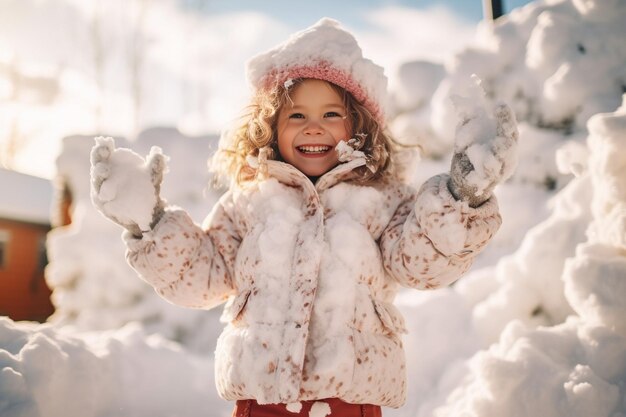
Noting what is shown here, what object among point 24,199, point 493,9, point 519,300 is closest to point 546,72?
point 493,9

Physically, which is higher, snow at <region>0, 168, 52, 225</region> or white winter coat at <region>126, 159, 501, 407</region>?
snow at <region>0, 168, 52, 225</region>

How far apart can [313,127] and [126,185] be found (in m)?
0.66

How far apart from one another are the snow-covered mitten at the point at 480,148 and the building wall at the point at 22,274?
12471mm

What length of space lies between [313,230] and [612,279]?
1182 millimetres

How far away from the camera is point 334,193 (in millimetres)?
1693

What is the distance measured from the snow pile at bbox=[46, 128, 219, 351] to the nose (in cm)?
340

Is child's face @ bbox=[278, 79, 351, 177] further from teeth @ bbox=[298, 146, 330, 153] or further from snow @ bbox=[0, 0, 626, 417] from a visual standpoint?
snow @ bbox=[0, 0, 626, 417]

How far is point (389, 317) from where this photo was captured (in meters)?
1.55

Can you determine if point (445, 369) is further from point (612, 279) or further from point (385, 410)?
point (612, 279)

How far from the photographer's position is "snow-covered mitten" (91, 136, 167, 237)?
1514 millimetres

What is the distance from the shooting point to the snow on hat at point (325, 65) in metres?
1.75

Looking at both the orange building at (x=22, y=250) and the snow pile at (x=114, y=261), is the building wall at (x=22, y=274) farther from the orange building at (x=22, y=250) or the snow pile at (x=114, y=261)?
the snow pile at (x=114, y=261)

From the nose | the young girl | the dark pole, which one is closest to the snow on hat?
the young girl

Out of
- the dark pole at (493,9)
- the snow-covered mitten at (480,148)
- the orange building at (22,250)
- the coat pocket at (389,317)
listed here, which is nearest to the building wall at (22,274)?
the orange building at (22,250)
